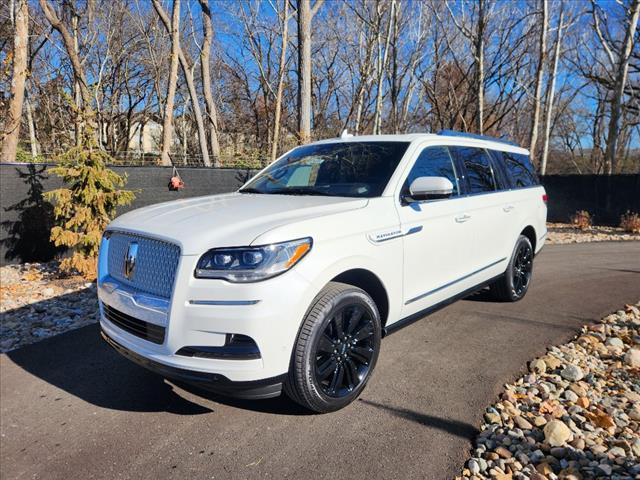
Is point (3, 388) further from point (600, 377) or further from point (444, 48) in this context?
point (444, 48)

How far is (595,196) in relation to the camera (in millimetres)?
13969

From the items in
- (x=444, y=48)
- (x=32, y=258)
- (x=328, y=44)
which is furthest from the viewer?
(x=328, y=44)

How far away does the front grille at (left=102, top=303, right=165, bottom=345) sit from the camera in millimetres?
2572

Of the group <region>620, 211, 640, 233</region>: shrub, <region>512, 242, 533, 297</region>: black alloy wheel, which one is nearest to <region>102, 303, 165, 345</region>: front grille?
<region>512, 242, 533, 297</region>: black alloy wheel

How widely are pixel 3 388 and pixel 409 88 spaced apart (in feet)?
96.9

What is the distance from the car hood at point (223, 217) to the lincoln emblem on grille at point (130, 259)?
106 millimetres

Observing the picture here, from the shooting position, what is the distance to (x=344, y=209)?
3.01 meters

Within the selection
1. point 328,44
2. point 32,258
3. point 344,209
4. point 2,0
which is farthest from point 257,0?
point 344,209

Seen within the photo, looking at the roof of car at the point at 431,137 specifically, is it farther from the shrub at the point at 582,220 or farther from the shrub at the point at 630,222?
the shrub at the point at 582,220

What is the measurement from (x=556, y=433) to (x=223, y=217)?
7.97ft

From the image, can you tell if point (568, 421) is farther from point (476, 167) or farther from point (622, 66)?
point (622, 66)

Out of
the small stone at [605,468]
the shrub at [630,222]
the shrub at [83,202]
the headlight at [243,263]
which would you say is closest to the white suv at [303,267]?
the headlight at [243,263]

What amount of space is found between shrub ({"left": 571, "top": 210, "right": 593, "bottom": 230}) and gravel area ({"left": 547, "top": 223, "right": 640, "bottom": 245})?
147 millimetres

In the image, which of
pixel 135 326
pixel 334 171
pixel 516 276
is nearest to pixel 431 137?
pixel 334 171
